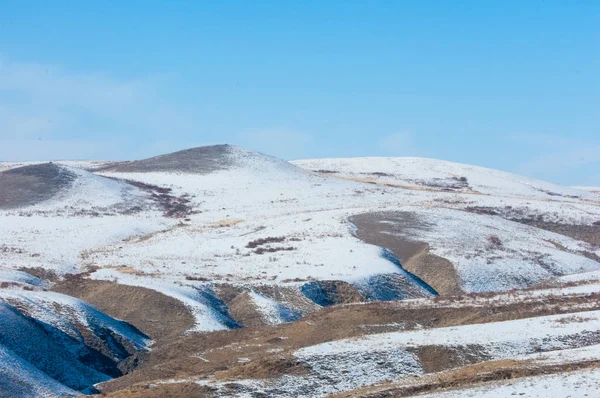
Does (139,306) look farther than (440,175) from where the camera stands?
No

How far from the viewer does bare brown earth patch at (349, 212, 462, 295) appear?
2078 inches

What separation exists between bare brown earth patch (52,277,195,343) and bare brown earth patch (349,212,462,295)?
18.5 meters

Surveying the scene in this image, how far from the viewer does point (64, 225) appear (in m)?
66.8

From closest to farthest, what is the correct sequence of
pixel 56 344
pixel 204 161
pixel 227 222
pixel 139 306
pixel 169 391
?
pixel 169 391 → pixel 56 344 → pixel 139 306 → pixel 227 222 → pixel 204 161

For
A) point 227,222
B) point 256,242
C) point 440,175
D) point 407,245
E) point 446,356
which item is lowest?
point 446,356

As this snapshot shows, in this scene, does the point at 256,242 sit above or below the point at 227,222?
below

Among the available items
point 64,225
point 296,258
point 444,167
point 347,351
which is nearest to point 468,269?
point 296,258

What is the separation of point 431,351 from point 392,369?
187 centimetres

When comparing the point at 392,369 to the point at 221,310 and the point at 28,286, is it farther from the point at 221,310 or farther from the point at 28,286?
the point at 28,286

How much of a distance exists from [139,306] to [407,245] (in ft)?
82.9

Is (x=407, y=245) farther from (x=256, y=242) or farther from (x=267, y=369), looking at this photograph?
(x=267, y=369)

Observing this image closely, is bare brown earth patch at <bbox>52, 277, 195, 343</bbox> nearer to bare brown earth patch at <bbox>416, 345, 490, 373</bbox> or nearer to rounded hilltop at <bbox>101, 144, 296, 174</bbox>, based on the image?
bare brown earth patch at <bbox>416, 345, 490, 373</bbox>

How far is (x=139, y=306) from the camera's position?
40.9 meters

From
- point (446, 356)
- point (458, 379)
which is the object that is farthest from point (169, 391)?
point (446, 356)
